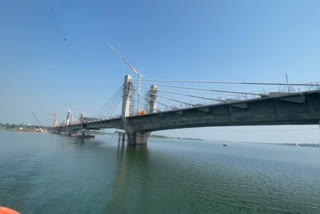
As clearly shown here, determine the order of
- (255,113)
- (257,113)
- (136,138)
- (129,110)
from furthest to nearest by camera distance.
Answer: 1. (136,138)
2. (129,110)
3. (255,113)
4. (257,113)

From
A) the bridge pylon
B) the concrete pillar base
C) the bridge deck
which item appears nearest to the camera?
the bridge deck

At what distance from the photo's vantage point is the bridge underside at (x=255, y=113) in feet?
71.3

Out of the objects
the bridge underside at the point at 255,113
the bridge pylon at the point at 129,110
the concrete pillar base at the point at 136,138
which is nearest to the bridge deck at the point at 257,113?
the bridge underside at the point at 255,113

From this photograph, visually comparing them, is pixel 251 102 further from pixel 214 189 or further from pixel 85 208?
pixel 85 208

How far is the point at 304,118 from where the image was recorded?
2227 cm

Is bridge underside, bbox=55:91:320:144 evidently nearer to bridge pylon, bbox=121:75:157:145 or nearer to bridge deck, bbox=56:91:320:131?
bridge deck, bbox=56:91:320:131

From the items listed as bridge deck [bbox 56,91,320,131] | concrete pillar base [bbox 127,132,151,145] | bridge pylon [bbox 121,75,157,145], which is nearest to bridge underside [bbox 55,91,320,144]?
bridge deck [bbox 56,91,320,131]

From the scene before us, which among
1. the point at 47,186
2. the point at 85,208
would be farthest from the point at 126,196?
the point at 47,186

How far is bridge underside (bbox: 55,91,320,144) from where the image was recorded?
21734 mm

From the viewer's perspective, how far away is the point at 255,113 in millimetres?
27328

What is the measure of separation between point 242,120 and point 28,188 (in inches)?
1119

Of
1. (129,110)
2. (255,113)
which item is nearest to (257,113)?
(255,113)

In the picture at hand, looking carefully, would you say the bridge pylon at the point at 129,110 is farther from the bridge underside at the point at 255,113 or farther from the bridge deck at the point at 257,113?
the bridge deck at the point at 257,113

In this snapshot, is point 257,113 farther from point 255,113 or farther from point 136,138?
point 136,138
